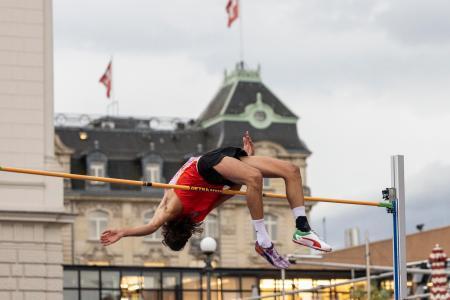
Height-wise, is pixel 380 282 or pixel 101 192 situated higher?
pixel 101 192

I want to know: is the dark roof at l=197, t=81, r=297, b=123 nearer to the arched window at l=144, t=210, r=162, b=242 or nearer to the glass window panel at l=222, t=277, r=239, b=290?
the arched window at l=144, t=210, r=162, b=242

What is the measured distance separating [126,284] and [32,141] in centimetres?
1998

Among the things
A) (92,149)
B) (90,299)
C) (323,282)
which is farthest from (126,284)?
(92,149)

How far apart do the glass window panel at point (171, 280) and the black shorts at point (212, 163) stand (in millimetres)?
47983

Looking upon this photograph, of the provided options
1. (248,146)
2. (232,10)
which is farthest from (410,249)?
(248,146)

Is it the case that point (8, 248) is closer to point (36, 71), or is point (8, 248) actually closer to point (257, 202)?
point (36, 71)

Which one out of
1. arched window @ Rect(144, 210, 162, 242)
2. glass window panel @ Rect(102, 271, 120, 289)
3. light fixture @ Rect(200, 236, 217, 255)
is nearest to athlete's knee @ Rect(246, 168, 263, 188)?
light fixture @ Rect(200, 236, 217, 255)

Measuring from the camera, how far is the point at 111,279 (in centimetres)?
6162

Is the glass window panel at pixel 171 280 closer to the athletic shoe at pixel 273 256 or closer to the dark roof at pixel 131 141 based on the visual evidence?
the dark roof at pixel 131 141

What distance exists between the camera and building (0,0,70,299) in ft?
136

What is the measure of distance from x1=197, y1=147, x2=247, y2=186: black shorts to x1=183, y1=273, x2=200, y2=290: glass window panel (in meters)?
48.6

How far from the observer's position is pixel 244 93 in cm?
8838

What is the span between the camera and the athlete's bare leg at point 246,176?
14.2 metres

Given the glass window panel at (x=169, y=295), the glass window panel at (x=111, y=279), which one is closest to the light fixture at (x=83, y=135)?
the glass window panel at (x=111, y=279)
